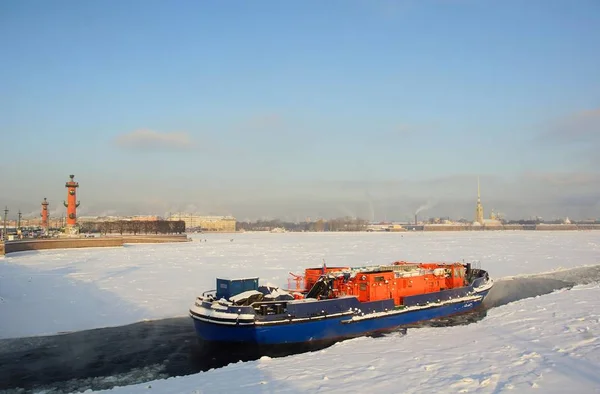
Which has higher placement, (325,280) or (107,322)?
(325,280)

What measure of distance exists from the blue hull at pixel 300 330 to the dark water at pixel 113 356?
310mm

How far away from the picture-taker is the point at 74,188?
73750mm

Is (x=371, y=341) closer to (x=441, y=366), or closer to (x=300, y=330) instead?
(x=300, y=330)

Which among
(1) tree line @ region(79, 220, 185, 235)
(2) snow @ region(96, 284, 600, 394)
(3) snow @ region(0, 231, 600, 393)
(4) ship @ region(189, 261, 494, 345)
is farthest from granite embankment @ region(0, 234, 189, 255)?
(2) snow @ region(96, 284, 600, 394)

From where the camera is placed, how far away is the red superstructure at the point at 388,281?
805 inches

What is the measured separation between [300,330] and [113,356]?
6448 millimetres

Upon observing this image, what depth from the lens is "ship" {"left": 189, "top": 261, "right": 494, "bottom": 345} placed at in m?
16.3

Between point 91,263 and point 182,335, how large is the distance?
23891mm

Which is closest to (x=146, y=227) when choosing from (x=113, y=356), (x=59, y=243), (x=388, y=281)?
(x=59, y=243)

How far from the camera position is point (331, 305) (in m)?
17.8

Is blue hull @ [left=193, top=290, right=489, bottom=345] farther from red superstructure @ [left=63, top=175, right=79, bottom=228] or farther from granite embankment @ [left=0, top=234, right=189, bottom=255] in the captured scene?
red superstructure @ [left=63, top=175, right=79, bottom=228]

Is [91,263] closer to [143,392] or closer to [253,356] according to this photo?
[253,356]

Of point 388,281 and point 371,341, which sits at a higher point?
point 388,281

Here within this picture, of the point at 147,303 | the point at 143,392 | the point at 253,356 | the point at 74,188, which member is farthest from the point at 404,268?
the point at 74,188
